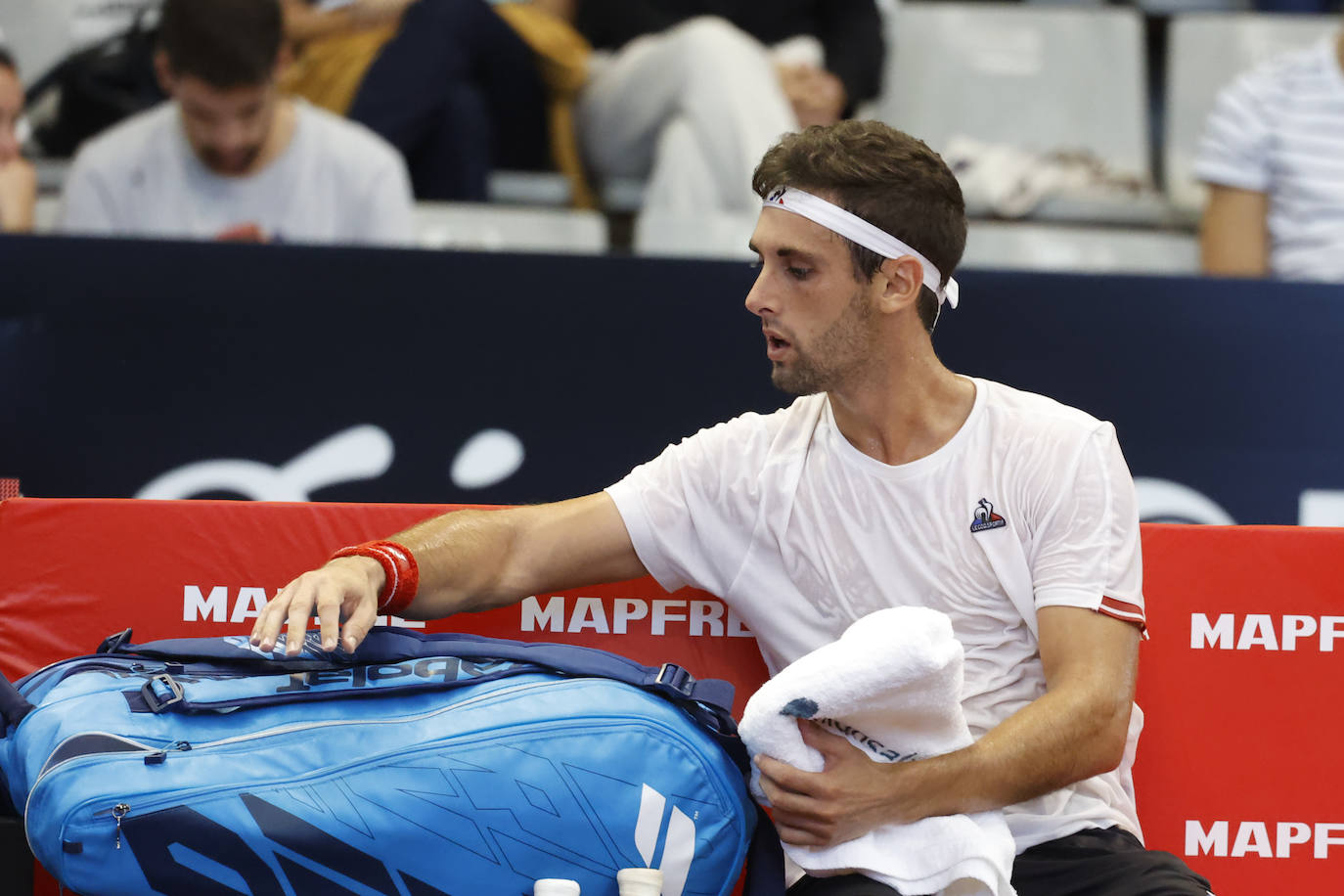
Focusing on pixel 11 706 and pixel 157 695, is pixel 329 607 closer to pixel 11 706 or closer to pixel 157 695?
pixel 157 695

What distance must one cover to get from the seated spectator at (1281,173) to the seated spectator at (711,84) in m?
1.11

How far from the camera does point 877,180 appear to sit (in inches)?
84.6

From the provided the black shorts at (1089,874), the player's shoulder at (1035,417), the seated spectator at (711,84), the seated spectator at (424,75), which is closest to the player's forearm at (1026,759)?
the black shorts at (1089,874)

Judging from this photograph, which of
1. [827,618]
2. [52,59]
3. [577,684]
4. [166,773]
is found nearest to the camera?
[166,773]

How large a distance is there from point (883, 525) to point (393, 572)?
685 millimetres

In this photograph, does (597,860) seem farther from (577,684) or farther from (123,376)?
(123,376)

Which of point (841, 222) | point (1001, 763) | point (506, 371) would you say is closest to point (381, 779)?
point (1001, 763)

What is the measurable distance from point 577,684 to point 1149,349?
181 cm

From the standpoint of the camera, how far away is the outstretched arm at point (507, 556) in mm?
2150

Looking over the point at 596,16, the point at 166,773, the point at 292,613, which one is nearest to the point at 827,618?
the point at 292,613

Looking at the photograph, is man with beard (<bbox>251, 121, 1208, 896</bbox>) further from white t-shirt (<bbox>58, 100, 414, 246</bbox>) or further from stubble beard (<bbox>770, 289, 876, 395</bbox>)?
white t-shirt (<bbox>58, 100, 414, 246</bbox>)

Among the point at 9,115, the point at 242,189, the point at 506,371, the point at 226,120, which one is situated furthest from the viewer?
the point at 9,115

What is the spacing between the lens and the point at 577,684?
1.94 meters

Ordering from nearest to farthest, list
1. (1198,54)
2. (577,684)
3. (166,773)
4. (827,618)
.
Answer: (166,773) → (577,684) → (827,618) → (1198,54)
